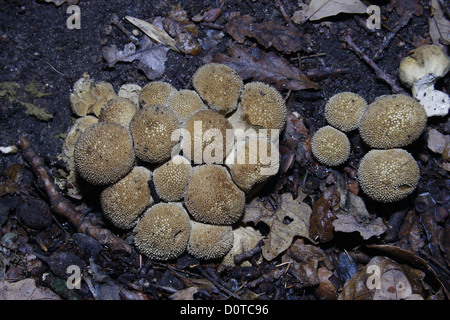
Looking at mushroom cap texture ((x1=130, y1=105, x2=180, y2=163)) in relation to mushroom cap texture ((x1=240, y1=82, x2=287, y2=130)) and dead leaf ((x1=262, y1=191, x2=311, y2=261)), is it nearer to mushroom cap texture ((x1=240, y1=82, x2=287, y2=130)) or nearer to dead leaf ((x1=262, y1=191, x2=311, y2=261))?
mushroom cap texture ((x1=240, y1=82, x2=287, y2=130))

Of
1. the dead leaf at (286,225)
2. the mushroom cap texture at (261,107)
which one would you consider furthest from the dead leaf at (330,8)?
the dead leaf at (286,225)

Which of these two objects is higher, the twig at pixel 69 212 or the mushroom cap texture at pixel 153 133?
the mushroom cap texture at pixel 153 133

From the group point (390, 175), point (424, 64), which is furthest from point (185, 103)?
point (424, 64)

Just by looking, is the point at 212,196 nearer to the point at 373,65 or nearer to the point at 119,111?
the point at 119,111

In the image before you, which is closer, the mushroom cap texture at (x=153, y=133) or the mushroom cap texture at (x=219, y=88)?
the mushroom cap texture at (x=153, y=133)

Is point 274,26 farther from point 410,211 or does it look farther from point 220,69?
point 410,211

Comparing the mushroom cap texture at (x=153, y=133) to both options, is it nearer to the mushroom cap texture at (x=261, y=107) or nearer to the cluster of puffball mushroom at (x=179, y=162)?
the cluster of puffball mushroom at (x=179, y=162)

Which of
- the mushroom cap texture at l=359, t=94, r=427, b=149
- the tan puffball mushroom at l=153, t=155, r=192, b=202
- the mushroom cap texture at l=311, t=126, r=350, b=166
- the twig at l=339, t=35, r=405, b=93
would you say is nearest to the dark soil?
the twig at l=339, t=35, r=405, b=93
